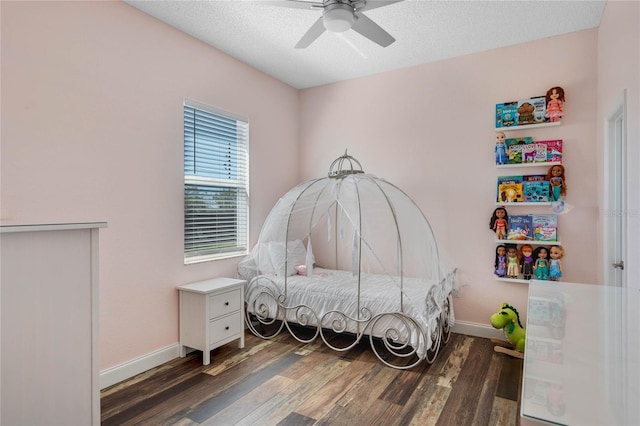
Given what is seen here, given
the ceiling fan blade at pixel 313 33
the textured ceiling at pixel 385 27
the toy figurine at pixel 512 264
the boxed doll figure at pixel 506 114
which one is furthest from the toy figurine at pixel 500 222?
the ceiling fan blade at pixel 313 33

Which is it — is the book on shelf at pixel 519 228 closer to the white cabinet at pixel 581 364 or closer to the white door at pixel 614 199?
the white door at pixel 614 199

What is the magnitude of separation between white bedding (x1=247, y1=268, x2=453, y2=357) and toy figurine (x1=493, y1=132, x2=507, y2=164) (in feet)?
4.10

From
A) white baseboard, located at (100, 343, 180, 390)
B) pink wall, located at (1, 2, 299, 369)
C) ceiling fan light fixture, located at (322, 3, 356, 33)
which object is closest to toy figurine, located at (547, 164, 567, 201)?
ceiling fan light fixture, located at (322, 3, 356, 33)

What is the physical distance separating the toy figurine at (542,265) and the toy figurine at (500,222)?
13.1 inches

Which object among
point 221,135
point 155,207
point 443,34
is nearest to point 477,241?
point 443,34

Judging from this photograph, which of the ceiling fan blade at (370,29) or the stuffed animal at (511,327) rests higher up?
the ceiling fan blade at (370,29)

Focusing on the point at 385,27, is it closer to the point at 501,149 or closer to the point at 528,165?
the point at 501,149

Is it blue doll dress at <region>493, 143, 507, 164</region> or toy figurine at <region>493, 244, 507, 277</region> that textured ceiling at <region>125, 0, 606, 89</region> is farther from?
toy figurine at <region>493, 244, 507, 277</region>

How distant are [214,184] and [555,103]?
3.22 metres

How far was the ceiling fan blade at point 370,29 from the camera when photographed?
2205mm

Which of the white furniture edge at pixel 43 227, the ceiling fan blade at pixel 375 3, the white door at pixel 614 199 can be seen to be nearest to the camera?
the white furniture edge at pixel 43 227

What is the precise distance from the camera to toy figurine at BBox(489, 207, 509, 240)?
10.7 feet

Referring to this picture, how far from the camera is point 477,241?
3457mm

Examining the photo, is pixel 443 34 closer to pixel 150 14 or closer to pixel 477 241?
pixel 477 241
